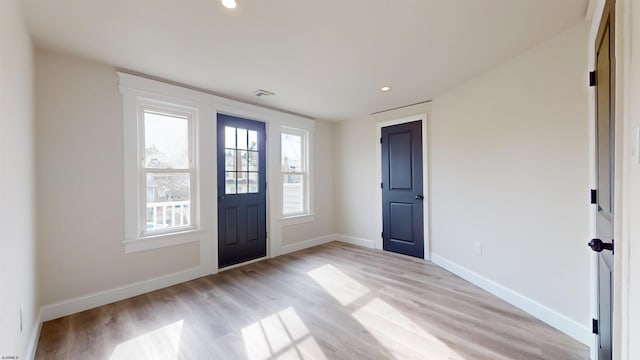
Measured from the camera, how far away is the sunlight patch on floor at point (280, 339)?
1.83m

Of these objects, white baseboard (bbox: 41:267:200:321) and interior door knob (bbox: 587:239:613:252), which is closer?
interior door knob (bbox: 587:239:613:252)

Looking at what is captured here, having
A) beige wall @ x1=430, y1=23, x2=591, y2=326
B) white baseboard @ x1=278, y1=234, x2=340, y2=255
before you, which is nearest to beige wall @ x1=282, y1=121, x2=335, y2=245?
white baseboard @ x1=278, y1=234, x2=340, y2=255

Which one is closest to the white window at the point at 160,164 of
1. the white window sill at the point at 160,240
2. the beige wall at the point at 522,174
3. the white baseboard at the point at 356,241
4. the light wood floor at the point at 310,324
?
the white window sill at the point at 160,240

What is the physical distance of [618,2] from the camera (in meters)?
0.94

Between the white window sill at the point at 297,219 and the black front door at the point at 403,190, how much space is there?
1278mm

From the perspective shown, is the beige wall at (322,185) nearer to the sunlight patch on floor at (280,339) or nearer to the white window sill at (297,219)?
the white window sill at (297,219)

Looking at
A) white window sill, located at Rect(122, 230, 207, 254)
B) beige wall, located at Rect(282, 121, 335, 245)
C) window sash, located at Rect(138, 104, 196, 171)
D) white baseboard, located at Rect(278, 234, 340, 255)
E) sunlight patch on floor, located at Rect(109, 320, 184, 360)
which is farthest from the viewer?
beige wall, located at Rect(282, 121, 335, 245)

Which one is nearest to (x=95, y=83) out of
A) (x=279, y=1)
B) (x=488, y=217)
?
(x=279, y=1)

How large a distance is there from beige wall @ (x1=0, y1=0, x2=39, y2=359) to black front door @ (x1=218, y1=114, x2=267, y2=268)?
1744mm

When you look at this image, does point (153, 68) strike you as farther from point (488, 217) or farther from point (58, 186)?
point (488, 217)

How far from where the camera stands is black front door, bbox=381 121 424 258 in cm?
396

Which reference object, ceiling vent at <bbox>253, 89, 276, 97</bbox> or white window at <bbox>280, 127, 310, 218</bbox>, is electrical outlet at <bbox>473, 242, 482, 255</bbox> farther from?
ceiling vent at <bbox>253, 89, 276, 97</bbox>

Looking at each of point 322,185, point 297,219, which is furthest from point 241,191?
point 322,185

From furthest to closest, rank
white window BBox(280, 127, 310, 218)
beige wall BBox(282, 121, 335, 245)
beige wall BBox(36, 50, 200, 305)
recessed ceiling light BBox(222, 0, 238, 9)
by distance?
beige wall BBox(282, 121, 335, 245) → white window BBox(280, 127, 310, 218) → beige wall BBox(36, 50, 200, 305) → recessed ceiling light BBox(222, 0, 238, 9)
